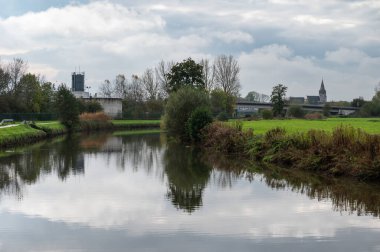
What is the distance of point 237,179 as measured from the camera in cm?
2050

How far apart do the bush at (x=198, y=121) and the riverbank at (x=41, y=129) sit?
13737 mm

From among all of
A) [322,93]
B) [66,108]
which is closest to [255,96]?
[322,93]

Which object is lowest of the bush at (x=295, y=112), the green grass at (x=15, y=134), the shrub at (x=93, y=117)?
the green grass at (x=15, y=134)

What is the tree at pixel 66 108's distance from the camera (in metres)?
61.6

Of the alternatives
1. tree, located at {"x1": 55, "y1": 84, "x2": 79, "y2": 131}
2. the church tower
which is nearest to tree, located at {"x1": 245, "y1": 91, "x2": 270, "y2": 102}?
the church tower

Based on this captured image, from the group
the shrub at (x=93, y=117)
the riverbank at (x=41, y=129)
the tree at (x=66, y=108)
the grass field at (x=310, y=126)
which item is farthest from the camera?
the shrub at (x=93, y=117)

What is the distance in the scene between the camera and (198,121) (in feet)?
132

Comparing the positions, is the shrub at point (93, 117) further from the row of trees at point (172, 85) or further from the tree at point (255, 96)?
the tree at point (255, 96)

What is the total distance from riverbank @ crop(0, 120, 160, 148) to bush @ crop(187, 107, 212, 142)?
13.7 meters

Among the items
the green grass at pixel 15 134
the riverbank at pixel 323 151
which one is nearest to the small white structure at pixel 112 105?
the green grass at pixel 15 134

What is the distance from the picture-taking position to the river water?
10.8m

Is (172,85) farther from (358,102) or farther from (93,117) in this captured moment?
(358,102)

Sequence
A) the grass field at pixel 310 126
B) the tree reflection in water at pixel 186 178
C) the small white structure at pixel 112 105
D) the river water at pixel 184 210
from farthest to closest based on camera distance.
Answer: the small white structure at pixel 112 105 → the grass field at pixel 310 126 → the tree reflection in water at pixel 186 178 → the river water at pixel 184 210

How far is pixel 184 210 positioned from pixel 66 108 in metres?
50.1
